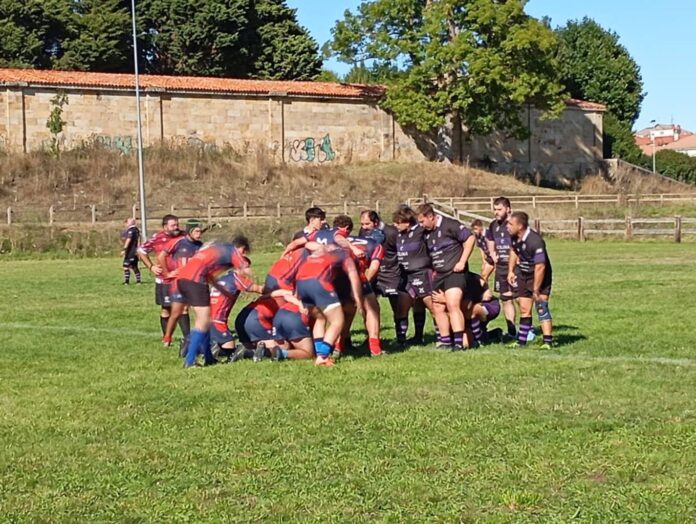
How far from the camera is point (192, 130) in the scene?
193 feet

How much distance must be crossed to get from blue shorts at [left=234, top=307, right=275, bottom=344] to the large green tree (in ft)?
249

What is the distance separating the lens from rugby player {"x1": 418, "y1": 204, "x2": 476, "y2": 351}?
42.8 feet

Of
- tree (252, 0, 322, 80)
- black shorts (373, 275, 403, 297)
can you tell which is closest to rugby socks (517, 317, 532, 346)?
black shorts (373, 275, 403, 297)

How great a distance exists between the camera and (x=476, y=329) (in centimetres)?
1395

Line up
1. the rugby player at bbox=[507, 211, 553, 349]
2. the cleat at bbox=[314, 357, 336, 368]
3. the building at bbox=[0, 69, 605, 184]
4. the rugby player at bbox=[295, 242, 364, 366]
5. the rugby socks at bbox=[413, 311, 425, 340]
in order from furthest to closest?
the building at bbox=[0, 69, 605, 184] < the rugby socks at bbox=[413, 311, 425, 340] < the rugby player at bbox=[507, 211, 553, 349] < the rugby player at bbox=[295, 242, 364, 366] < the cleat at bbox=[314, 357, 336, 368]

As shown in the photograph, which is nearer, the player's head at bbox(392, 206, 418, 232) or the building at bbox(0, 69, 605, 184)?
the player's head at bbox(392, 206, 418, 232)

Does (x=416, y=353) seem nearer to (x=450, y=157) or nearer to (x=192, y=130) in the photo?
(x=192, y=130)

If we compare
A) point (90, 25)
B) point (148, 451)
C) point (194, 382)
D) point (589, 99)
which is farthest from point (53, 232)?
point (589, 99)

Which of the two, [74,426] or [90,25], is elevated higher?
[90,25]

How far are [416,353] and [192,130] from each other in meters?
47.5

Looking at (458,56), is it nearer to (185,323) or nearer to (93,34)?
(93,34)

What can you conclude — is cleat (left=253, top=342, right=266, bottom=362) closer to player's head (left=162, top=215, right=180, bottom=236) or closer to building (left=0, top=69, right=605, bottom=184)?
player's head (left=162, top=215, right=180, bottom=236)

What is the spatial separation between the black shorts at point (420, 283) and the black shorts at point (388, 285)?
1.22ft

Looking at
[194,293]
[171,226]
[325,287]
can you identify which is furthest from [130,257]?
[325,287]
